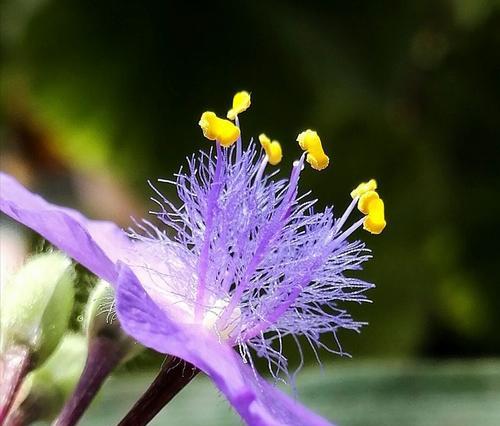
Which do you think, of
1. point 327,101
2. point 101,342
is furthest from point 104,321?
point 327,101

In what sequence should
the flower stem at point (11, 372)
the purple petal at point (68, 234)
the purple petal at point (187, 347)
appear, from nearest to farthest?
the purple petal at point (187, 347)
the purple petal at point (68, 234)
the flower stem at point (11, 372)

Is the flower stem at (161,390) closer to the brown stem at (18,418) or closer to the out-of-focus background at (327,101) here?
the brown stem at (18,418)

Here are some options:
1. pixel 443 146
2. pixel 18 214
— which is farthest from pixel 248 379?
pixel 443 146

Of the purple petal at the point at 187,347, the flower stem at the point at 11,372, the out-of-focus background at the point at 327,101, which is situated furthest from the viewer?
the out-of-focus background at the point at 327,101

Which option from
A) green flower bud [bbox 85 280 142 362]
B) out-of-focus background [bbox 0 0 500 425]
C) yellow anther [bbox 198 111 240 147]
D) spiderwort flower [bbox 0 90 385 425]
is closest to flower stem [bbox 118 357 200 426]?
spiderwort flower [bbox 0 90 385 425]

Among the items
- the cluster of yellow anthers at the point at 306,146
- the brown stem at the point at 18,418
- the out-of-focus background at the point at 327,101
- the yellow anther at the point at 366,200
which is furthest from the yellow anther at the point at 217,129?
the out-of-focus background at the point at 327,101

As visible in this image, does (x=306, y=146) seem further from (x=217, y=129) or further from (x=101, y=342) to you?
(x=101, y=342)

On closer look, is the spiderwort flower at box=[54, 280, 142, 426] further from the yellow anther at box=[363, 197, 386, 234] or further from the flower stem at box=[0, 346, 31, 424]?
the yellow anther at box=[363, 197, 386, 234]

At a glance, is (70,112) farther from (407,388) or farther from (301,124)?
(407,388)
